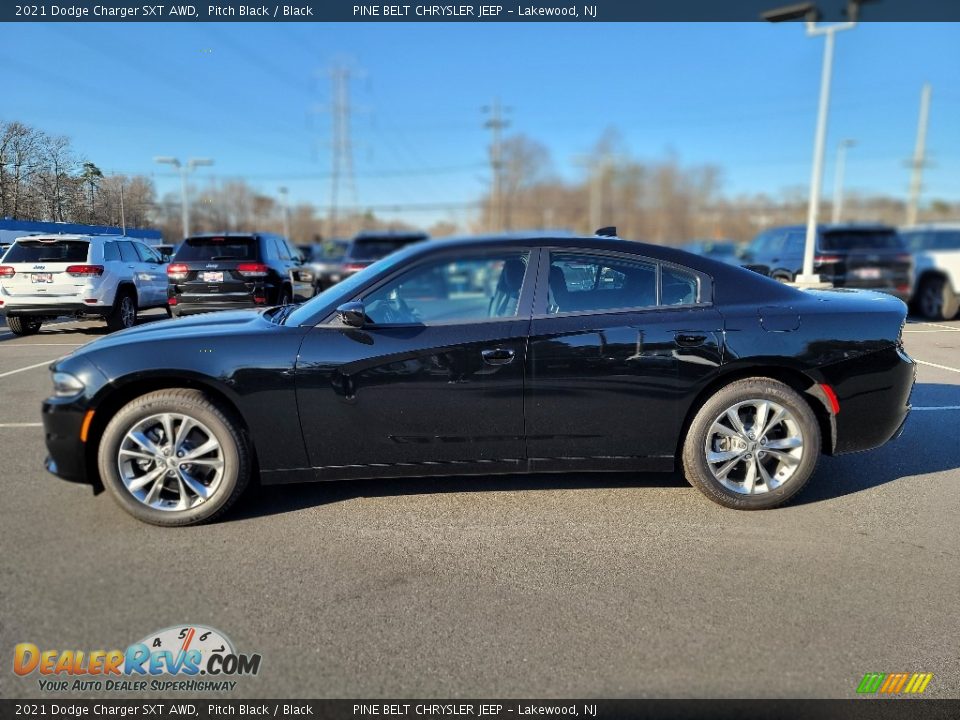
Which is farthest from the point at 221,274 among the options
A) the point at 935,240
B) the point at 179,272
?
the point at 935,240

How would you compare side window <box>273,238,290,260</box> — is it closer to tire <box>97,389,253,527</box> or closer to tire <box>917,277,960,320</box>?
tire <box>97,389,253,527</box>

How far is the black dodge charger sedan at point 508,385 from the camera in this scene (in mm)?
3295

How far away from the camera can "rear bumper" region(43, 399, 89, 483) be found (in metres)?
3.26

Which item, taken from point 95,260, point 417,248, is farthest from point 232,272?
point 417,248

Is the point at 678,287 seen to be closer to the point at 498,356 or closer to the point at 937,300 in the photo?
the point at 498,356

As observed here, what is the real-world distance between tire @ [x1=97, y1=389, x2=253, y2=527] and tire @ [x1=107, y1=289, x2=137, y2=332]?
28.0 feet

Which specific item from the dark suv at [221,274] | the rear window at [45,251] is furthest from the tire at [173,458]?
the rear window at [45,251]

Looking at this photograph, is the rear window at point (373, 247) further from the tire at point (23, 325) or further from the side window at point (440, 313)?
the side window at point (440, 313)

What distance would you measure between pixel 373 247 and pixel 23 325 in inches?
288

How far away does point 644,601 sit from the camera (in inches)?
105

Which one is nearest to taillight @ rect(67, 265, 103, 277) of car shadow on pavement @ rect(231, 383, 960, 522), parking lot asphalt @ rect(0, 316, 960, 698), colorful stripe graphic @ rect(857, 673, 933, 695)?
parking lot asphalt @ rect(0, 316, 960, 698)

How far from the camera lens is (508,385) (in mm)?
3363

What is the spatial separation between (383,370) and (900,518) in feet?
10.0

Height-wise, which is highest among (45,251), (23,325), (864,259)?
(864,259)
